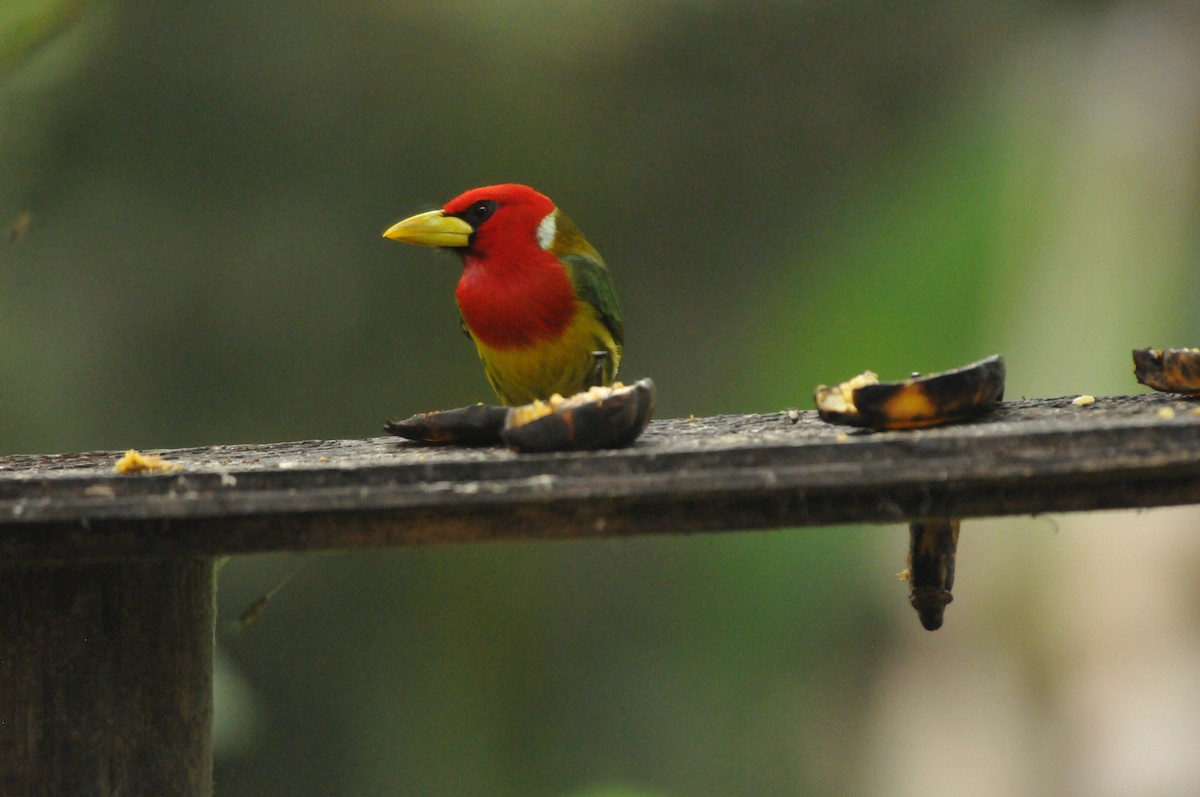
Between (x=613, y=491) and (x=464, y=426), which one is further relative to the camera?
(x=464, y=426)

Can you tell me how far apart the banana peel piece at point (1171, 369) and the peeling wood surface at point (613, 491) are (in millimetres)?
199

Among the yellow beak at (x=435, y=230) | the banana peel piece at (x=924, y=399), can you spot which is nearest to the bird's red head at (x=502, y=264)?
the yellow beak at (x=435, y=230)

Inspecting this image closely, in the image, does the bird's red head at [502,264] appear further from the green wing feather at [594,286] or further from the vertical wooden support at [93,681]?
the vertical wooden support at [93,681]

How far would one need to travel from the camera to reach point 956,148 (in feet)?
11.6

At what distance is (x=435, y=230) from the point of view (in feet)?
7.34

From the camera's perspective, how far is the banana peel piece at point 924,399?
103cm

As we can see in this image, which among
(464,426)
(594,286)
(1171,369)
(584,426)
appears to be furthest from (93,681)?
(594,286)

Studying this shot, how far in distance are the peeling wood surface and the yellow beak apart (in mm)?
1298

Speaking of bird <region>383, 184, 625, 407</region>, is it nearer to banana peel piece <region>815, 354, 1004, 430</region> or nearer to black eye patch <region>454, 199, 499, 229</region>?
black eye patch <region>454, 199, 499, 229</region>

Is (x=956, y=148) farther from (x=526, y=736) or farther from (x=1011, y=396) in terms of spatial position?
(x=526, y=736)

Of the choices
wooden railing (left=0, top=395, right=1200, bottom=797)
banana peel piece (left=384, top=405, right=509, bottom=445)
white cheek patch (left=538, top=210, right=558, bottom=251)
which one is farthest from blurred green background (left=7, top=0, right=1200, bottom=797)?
wooden railing (left=0, top=395, right=1200, bottom=797)

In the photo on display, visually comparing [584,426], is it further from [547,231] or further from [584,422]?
[547,231]

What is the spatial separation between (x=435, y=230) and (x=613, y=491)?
1.42 meters

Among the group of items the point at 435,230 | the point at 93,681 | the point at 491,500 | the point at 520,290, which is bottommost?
the point at 93,681
